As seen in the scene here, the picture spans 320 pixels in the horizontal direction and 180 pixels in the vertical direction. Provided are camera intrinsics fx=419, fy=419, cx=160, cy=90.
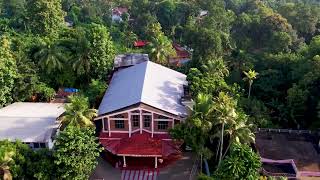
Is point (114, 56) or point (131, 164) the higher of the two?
point (114, 56)

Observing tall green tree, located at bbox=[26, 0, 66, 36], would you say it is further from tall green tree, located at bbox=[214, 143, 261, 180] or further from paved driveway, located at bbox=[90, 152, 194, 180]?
tall green tree, located at bbox=[214, 143, 261, 180]

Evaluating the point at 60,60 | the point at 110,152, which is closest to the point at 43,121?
the point at 110,152

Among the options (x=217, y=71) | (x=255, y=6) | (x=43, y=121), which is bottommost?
(x=43, y=121)

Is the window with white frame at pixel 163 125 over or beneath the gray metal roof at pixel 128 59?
beneath

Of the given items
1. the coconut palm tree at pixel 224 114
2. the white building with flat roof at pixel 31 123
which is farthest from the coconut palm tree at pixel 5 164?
the coconut palm tree at pixel 224 114

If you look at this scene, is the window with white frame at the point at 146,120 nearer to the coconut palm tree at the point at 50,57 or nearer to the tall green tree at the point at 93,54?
the tall green tree at the point at 93,54

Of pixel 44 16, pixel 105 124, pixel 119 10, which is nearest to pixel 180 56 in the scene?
pixel 44 16

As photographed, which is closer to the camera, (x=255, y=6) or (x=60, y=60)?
(x=60, y=60)

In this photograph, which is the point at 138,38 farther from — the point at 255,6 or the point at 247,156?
the point at 247,156
